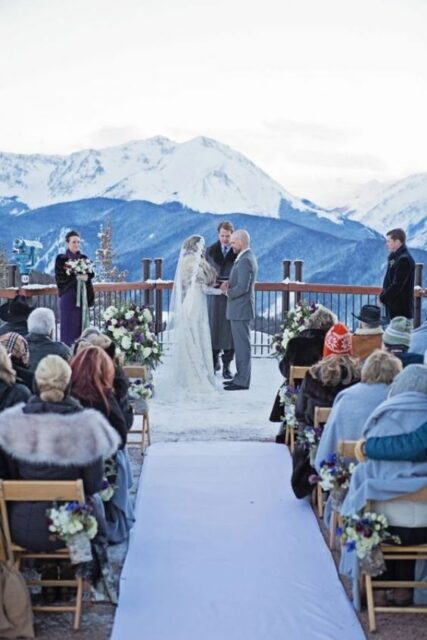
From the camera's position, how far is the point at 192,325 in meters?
9.97

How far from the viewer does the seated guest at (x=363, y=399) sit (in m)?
5.02

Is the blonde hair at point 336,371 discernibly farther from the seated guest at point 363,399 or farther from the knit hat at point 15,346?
the knit hat at point 15,346

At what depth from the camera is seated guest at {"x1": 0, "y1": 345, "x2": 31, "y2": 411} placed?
4.81 meters

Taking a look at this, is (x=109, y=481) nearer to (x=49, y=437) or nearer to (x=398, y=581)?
(x=49, y=437)

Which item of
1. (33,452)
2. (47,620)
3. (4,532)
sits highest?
(33,452)

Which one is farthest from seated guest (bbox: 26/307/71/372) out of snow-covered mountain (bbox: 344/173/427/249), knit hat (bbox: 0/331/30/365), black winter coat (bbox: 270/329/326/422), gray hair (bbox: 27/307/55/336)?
snow-covered mountain (bbox: 344/173/427/249)

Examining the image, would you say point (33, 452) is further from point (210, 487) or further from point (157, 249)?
point (157, 249)

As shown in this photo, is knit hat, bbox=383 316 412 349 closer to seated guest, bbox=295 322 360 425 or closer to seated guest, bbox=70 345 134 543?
seated guest, bbox=295 322 360 425

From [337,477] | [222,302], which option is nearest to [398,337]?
[337,477]

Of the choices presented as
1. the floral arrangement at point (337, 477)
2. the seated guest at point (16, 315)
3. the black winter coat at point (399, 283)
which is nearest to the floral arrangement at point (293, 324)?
the black winter coat at point (399, 283)

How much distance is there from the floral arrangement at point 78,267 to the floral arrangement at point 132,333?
4.48 ft

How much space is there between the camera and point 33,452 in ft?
13.9

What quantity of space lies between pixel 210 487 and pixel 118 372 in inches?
46.2

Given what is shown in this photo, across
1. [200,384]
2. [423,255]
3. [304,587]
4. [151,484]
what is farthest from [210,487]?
[423,255]
